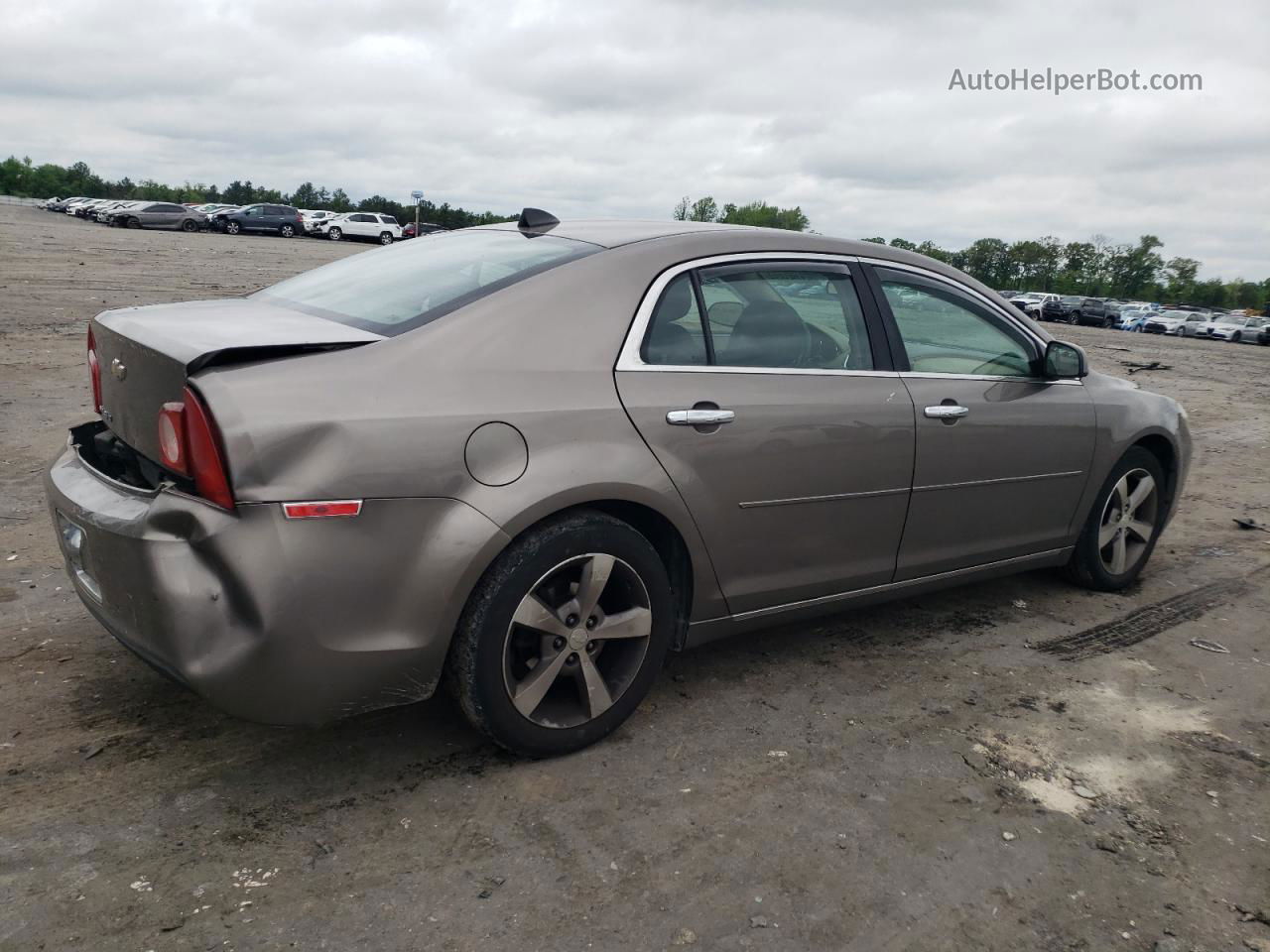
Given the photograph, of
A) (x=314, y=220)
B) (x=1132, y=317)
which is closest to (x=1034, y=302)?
(x=1132, y=317)

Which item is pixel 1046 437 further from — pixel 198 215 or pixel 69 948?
pixel 198 215

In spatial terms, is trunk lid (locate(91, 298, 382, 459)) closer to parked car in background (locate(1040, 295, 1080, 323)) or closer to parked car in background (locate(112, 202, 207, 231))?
parked car in background (locate(112, 202, 207, 231))

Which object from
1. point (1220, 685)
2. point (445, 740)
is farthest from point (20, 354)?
point (1220, 685)

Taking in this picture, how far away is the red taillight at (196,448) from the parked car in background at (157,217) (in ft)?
166

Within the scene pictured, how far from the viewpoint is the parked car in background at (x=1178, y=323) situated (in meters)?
46.6

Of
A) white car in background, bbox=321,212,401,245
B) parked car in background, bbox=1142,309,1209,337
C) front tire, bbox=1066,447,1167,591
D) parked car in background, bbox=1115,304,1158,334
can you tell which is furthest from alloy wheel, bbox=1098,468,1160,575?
white car in background, bbox=321,212,401,245

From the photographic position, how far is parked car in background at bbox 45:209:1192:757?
2.53 meters

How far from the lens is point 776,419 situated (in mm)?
3359

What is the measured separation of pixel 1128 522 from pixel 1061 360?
3.58ft

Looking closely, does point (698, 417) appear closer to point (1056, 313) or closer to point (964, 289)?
point (964, 289)

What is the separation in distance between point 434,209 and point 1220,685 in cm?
10339

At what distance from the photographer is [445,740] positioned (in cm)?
317

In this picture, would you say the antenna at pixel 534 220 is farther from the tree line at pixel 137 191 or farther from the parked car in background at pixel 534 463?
the tree line at pixel 137 191

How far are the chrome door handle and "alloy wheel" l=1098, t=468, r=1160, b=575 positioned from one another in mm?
2457
